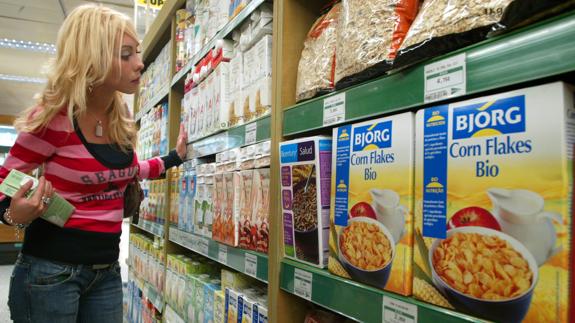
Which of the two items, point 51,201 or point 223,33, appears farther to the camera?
point 223,33

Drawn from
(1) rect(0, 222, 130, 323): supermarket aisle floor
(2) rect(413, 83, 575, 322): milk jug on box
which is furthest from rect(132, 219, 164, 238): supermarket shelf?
(1) rect(0, 222, 130, 323): supermarket aisle floor

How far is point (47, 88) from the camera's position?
1377mm

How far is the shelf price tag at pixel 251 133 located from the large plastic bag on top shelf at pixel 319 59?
0.76 ft

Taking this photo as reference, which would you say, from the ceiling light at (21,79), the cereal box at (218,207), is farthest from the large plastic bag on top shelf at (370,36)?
the ceiling light at (21,79)

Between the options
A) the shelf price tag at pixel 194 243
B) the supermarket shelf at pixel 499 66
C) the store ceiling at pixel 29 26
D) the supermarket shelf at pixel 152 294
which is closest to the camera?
the supermarket shelf at pixel 499 66

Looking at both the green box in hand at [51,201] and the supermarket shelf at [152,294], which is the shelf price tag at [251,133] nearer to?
the green box in hand at [51,201]

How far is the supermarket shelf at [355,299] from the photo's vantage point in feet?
2.35

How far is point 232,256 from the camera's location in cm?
148

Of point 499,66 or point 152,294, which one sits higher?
point 499,66

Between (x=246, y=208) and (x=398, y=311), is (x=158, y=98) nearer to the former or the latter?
(x=246, y=208)

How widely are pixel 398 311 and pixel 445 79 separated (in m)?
0.42

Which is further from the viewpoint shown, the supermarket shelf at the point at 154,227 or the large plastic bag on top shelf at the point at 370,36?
the supermarket shelf at the point at 154,227

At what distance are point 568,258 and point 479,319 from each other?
0.54 feet

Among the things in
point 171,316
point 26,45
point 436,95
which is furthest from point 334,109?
point 26,45
